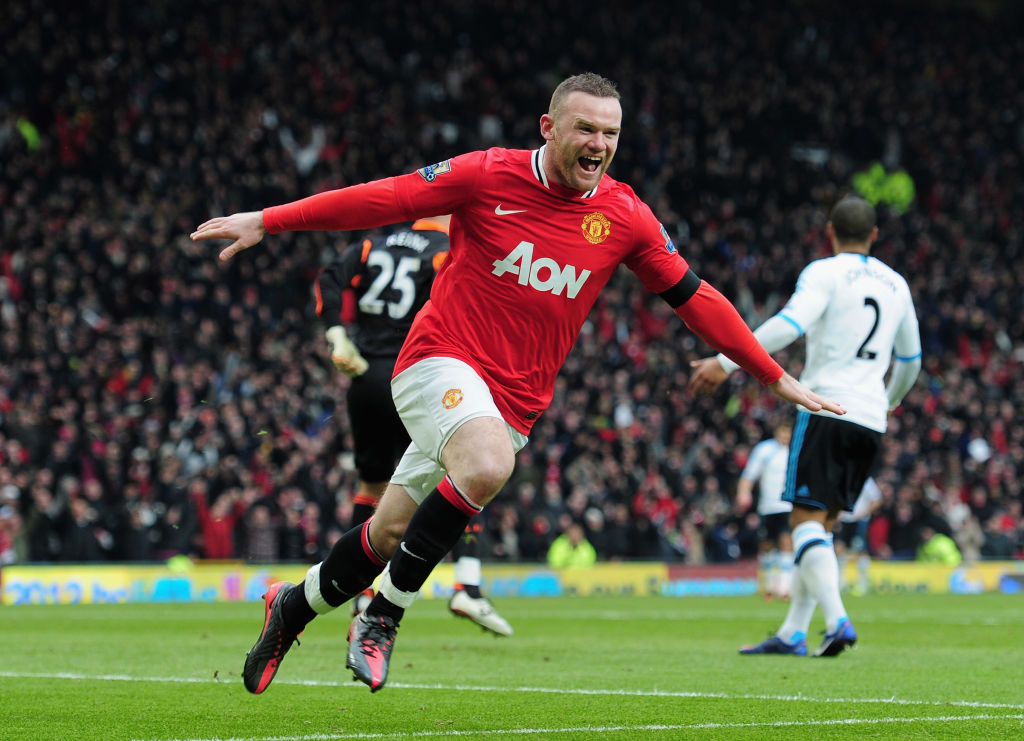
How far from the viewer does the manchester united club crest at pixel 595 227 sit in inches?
213

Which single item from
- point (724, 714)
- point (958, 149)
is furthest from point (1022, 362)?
point (724, 714)

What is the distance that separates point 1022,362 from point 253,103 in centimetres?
1542

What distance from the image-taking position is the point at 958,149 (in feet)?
108

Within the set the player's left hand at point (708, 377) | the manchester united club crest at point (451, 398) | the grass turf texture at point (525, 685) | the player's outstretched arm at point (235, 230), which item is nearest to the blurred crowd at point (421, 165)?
the grass turf texture at point (525, 685)

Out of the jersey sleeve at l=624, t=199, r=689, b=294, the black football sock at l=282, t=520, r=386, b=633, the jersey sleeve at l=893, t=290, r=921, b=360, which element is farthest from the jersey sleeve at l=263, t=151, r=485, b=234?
the jersey sleeve at l=893, t=290, r=921, b=360

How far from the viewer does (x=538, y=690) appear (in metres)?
6.28

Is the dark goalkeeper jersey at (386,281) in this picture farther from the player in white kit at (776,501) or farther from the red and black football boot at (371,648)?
the player in white kit at (776,501)

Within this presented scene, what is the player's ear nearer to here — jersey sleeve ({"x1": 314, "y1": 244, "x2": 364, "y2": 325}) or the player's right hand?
the player's right hand

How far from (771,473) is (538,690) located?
434 inches

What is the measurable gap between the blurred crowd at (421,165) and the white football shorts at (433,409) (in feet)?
31.9

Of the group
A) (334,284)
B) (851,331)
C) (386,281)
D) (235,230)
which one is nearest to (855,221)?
(851,331)

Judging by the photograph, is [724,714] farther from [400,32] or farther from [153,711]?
[400,32]

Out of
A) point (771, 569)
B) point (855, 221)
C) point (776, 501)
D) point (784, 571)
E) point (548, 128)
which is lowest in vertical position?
point (771, 569)

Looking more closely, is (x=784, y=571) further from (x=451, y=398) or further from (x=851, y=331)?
(x=451, y=398)
